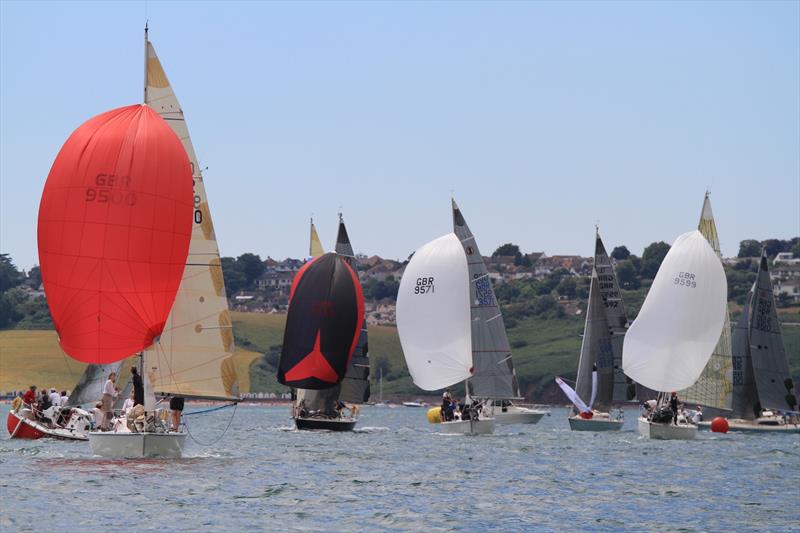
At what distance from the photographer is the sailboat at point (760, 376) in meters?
72.8

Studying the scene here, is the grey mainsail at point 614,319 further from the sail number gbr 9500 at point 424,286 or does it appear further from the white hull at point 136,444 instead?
the white hull at point 136,444

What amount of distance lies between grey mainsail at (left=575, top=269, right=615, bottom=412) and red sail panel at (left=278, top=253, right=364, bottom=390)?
58.8 ft

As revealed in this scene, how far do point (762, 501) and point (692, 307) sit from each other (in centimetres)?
2562

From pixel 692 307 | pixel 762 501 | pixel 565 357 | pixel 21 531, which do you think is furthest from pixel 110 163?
pixel 565 357

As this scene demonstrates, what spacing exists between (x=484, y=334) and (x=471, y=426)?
28.2 feet

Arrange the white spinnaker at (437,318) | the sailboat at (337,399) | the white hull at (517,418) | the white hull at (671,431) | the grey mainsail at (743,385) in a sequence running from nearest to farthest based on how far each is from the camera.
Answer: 1. the white hull at (671,431)
2. the white spinnaker at (437,318)
3. the sailboat at (337,399)
4. the grey mainsail at (743,385)
5. the white hull at (517,418)

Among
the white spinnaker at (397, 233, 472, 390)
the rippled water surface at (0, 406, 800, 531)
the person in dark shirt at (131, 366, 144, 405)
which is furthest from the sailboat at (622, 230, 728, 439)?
the person in dark shirt at (131, 366, 144, 405)

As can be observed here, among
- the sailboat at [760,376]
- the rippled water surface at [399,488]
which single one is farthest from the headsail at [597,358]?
the rippled water surface at [399,488]

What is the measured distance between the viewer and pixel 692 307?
6031 cm

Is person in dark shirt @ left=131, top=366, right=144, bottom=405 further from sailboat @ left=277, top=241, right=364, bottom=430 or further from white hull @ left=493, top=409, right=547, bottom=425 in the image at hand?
white hull @ left=493, top=409, right=547, bottom=425

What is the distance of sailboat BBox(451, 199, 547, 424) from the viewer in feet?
227

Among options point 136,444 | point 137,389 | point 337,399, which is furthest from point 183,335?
point 337,399

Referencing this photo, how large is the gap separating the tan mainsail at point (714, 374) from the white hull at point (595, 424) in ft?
13.0

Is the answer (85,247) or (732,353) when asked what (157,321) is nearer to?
(85,247)
